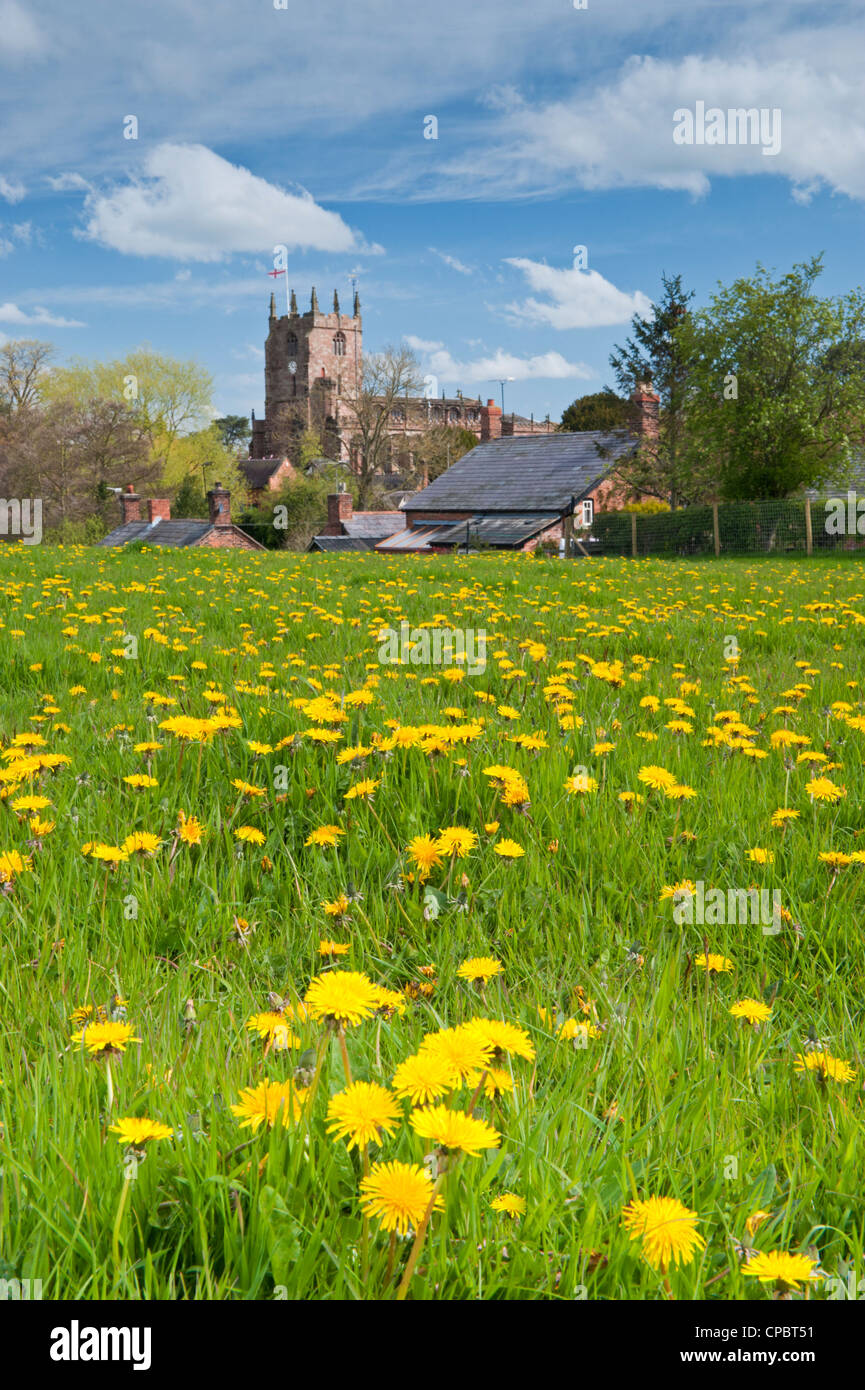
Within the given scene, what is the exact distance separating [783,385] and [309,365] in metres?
98.1

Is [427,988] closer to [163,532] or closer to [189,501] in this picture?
[163,532]

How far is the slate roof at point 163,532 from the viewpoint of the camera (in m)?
43.8

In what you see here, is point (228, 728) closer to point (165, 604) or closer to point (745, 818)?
point (745, 818)

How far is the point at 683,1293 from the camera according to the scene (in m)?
1.16

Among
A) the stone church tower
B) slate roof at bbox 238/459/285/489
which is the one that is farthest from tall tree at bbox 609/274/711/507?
the stone church tower

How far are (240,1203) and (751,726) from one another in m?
3.43

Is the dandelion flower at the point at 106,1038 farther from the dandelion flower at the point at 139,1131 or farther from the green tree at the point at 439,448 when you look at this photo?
the green tree at the point at 439,448

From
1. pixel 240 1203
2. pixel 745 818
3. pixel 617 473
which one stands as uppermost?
pixel 617 473

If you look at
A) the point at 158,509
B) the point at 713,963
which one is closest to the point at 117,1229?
the point at 713,963

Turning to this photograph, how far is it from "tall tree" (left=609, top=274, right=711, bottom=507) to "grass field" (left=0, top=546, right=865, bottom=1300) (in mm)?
43298

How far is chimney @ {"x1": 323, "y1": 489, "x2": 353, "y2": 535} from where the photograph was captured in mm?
52094

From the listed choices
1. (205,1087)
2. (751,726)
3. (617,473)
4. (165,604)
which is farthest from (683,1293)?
(617,473)

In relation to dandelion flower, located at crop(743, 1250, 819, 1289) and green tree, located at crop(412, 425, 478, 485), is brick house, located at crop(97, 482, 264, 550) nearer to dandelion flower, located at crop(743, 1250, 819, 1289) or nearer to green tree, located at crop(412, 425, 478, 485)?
green tree, located at crop(412, 425, 478, 485)
